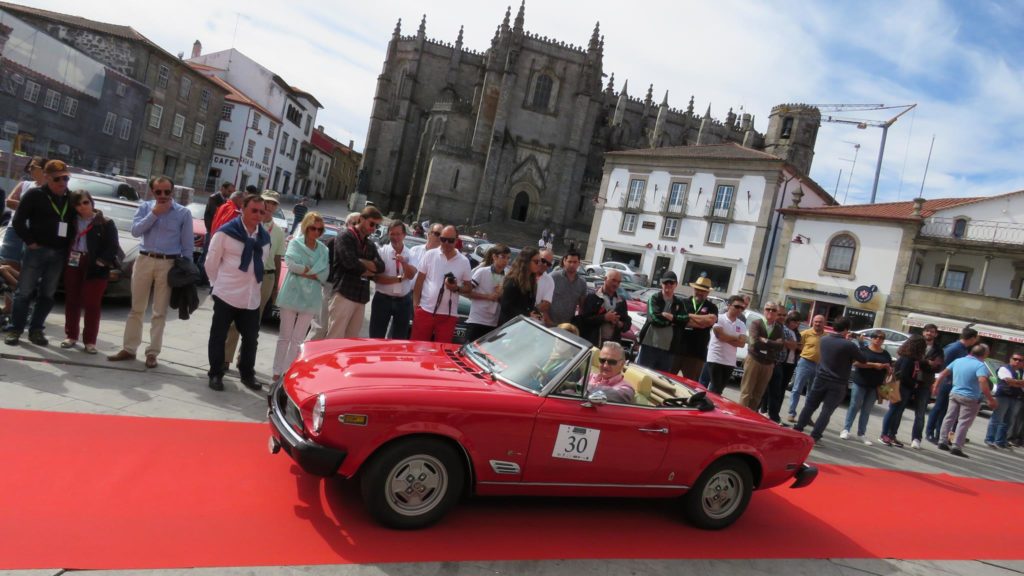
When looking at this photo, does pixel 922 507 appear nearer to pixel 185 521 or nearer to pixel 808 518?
pixel 808 518

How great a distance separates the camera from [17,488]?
351 cm

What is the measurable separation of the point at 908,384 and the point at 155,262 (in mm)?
10759

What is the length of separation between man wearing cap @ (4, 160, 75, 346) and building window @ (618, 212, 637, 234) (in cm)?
3732

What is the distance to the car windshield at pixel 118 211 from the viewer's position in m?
10.4

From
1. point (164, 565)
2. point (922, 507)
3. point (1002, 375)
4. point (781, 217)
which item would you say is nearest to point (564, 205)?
point (781, 217)

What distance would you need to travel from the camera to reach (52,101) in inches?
1162

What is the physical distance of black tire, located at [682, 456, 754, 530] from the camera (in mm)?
4730

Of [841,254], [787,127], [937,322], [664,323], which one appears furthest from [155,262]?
[787,127]

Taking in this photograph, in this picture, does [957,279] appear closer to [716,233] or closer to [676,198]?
[716,233]

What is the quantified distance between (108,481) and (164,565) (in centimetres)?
109

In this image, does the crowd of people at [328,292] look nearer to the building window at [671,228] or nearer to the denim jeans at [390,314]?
the denim jeans at [390,314]

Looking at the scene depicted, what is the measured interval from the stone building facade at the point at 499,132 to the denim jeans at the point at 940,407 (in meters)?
40.7

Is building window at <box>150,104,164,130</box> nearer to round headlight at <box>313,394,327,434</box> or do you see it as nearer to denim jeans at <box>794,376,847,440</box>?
denim jeans at <box>794,376,847,440</box>

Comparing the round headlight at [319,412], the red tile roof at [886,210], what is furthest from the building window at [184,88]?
the round headlight at [319,412]
